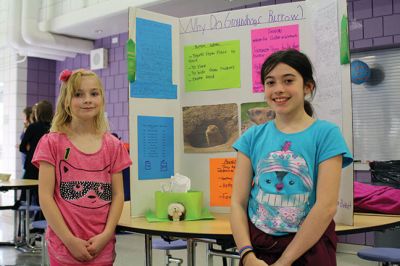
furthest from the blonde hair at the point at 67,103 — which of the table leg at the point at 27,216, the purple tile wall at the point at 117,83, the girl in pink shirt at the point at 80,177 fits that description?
the purple tile wall at the point at 117,83

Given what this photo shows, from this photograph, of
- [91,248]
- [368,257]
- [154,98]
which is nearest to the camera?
[91,248]

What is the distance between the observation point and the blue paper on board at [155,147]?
2010 mm

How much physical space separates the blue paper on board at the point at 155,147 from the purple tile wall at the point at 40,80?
6.82 meters

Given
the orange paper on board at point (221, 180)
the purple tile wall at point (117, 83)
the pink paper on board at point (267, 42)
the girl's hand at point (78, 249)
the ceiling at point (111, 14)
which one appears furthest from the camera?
the purple tile wall at point (117, 83)

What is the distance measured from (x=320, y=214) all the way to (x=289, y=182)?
0.12 meters

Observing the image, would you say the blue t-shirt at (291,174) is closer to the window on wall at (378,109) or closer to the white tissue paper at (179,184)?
the white tissue paper at (179,184)

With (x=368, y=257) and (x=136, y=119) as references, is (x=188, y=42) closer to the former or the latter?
(x=136, y=119)

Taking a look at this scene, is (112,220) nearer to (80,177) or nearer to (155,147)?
(80,177)

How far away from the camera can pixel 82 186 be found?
1716 millimetres

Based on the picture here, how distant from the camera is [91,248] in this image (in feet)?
5.47

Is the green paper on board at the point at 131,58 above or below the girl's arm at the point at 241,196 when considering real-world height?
above

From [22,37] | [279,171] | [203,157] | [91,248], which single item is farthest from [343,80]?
[22,37]

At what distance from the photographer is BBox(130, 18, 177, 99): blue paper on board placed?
2014mm

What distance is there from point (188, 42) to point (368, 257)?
1547 mm
